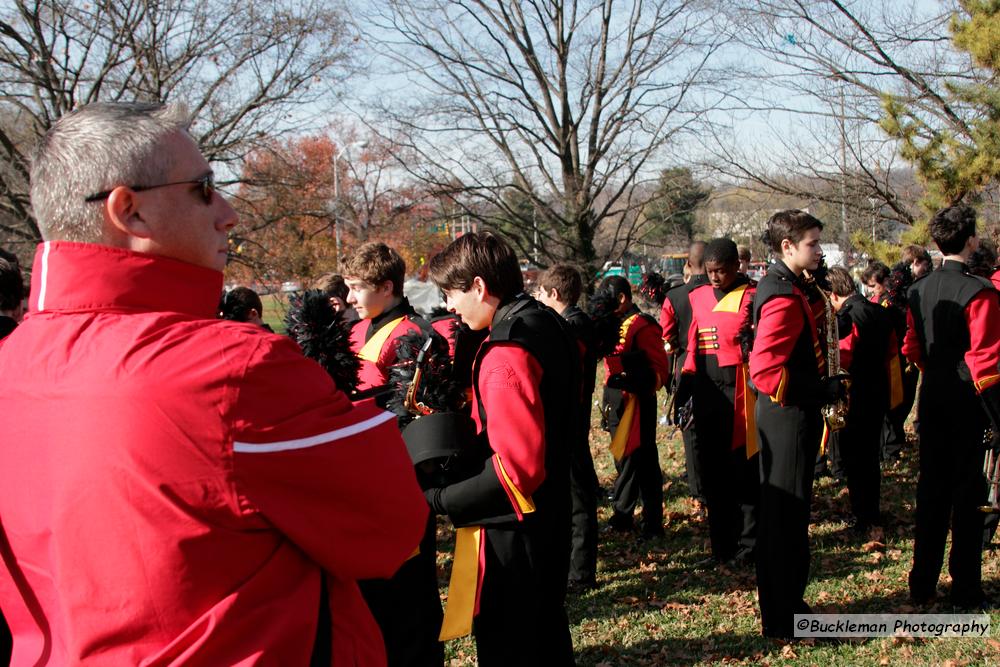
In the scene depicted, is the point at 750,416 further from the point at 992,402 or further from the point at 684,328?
the point at 684,328

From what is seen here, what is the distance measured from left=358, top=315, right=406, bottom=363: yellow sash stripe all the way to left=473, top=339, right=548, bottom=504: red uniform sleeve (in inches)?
66.2

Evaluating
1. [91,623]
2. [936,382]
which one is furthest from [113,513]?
[936,382]

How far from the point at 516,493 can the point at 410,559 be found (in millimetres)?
1014

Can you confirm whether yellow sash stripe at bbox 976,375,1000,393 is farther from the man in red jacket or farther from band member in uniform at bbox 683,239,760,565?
the man in red jacket

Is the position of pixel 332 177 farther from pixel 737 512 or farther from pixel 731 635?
pixel 731 635

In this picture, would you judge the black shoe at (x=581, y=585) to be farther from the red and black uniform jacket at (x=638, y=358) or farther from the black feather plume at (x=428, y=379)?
the black feather plume at (x=428, y=379)

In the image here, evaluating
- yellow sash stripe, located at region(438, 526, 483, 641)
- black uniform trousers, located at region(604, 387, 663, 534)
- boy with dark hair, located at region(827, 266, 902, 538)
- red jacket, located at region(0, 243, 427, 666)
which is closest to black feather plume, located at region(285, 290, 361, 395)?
yellow sash stripe, located at region(438, 526, 483, 641)

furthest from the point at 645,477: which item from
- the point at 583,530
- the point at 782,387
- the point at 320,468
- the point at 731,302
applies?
the point at 320,468

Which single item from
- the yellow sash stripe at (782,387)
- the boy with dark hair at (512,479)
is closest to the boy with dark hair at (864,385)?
the yellow sash stripe at (782,387)

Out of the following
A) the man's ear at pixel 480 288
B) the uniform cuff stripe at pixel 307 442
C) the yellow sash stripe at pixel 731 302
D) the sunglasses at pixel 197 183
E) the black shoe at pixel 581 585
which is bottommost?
the black shoe at pixel 581 585

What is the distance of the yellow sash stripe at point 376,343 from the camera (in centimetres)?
487

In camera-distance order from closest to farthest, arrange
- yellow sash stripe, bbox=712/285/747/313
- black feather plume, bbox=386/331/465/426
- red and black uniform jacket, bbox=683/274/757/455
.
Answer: black feather plume, bbox=386/331/465/426 → red and black uniform jacket, bbox=683/274/757/455 → yellow sash stripe, bbox=712/285/747/313

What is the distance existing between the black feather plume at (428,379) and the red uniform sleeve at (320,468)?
2004 mm

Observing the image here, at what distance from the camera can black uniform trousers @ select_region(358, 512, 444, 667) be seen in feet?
13.2
